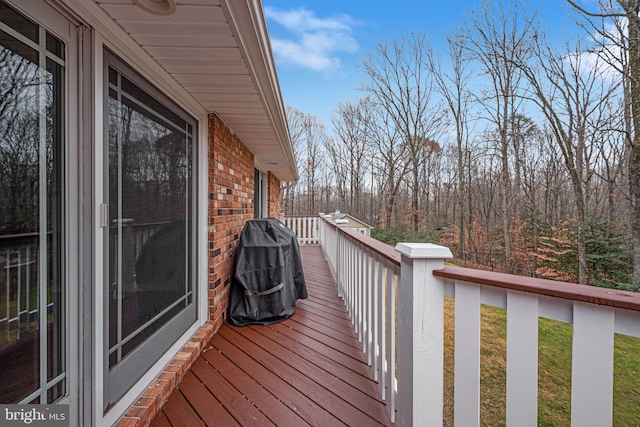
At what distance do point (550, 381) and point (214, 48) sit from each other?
3917 millimetres

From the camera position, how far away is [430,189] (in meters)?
15.9

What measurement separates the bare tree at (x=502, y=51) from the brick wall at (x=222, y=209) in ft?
26.9

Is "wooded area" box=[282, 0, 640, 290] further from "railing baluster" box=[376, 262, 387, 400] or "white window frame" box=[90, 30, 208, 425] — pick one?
"white window frame" box=[90, 30, 208, 425]

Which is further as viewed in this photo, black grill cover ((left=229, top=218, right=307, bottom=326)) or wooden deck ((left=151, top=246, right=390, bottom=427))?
black grill cover ((left=229, top=218, right=307, bottom=326))

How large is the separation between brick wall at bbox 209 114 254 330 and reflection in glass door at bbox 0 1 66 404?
4.49 ft

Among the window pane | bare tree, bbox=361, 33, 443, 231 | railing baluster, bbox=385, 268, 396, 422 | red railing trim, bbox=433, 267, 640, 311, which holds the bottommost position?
railing baluster, bbox=385, 268, 396, 422

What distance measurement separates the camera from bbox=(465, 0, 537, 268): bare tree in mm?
8453

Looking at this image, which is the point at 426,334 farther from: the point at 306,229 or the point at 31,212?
the point at 306,229

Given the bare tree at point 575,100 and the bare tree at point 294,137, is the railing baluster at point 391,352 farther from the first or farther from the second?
the bare tree at point 294,137

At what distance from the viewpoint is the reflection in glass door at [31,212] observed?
99 cm

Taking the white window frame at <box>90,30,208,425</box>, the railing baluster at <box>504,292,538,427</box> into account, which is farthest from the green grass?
the white window frame at <box>90,30,208,425</box>

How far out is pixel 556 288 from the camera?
2.64 ft

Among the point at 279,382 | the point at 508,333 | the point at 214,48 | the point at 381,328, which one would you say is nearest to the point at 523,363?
the point at 508,333

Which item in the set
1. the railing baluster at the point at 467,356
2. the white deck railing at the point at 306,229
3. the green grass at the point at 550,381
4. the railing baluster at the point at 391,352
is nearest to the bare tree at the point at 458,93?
the white deck railing at the point at 306,229
